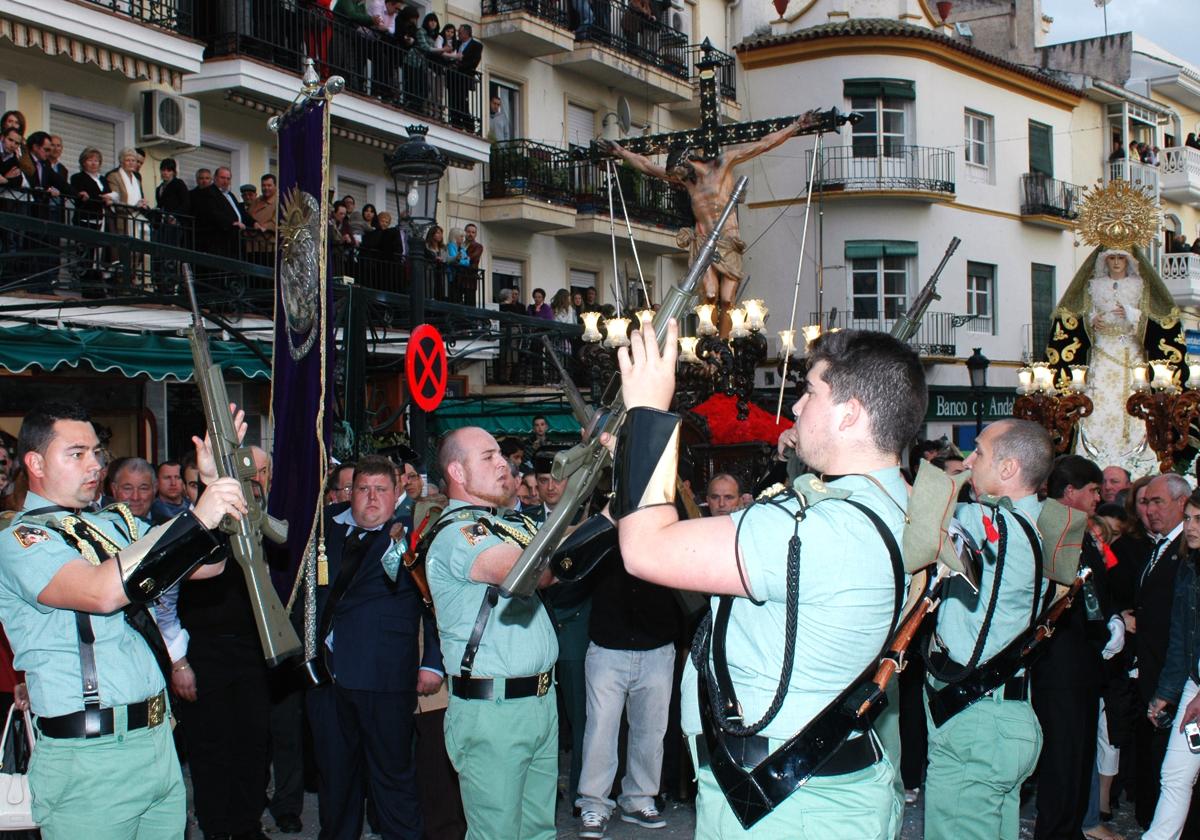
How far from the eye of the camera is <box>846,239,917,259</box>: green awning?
2467 cm

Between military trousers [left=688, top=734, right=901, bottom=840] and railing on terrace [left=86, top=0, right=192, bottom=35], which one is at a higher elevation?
railing on terrace [left=86, top=0, right=192, bottom=35]

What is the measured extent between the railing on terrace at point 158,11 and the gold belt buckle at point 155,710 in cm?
1050

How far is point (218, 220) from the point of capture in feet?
43.4

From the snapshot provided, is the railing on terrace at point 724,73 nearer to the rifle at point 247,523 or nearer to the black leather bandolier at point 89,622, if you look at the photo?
the rifle at point 247,523

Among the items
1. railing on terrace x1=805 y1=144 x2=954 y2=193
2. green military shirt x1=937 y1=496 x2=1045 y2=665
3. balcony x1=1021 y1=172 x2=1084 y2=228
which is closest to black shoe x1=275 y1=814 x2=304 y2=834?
green military shirt x1=937 y1=496 x2=1045 y2=665

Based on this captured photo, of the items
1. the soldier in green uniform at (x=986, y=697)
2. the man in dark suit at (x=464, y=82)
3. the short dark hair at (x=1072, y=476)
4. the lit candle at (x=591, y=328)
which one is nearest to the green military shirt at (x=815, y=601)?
the soldier in green uniform at (x=986, y=697)

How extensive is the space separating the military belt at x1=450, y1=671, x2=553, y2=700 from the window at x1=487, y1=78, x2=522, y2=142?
15.5 meters

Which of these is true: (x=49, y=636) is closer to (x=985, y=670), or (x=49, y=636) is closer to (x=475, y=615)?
(x=475, y=615)

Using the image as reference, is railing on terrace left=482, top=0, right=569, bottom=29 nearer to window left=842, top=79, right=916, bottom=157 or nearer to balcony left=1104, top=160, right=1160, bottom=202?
window left=842, top=79, right=916, bottom=157

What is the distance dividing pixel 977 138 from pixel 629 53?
9366mm

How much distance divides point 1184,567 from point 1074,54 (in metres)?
31.0

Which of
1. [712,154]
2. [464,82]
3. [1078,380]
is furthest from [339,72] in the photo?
[1078,380]

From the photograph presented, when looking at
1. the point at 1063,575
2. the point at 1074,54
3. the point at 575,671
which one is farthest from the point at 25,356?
the point at 1074,54

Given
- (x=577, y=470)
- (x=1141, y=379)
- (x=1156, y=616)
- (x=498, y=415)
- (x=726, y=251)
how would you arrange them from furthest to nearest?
(x=498, y=415) < (x=726, y=251) < (x=1141, y=379) < (x=1156, y=616) < (x=577, y=470)
